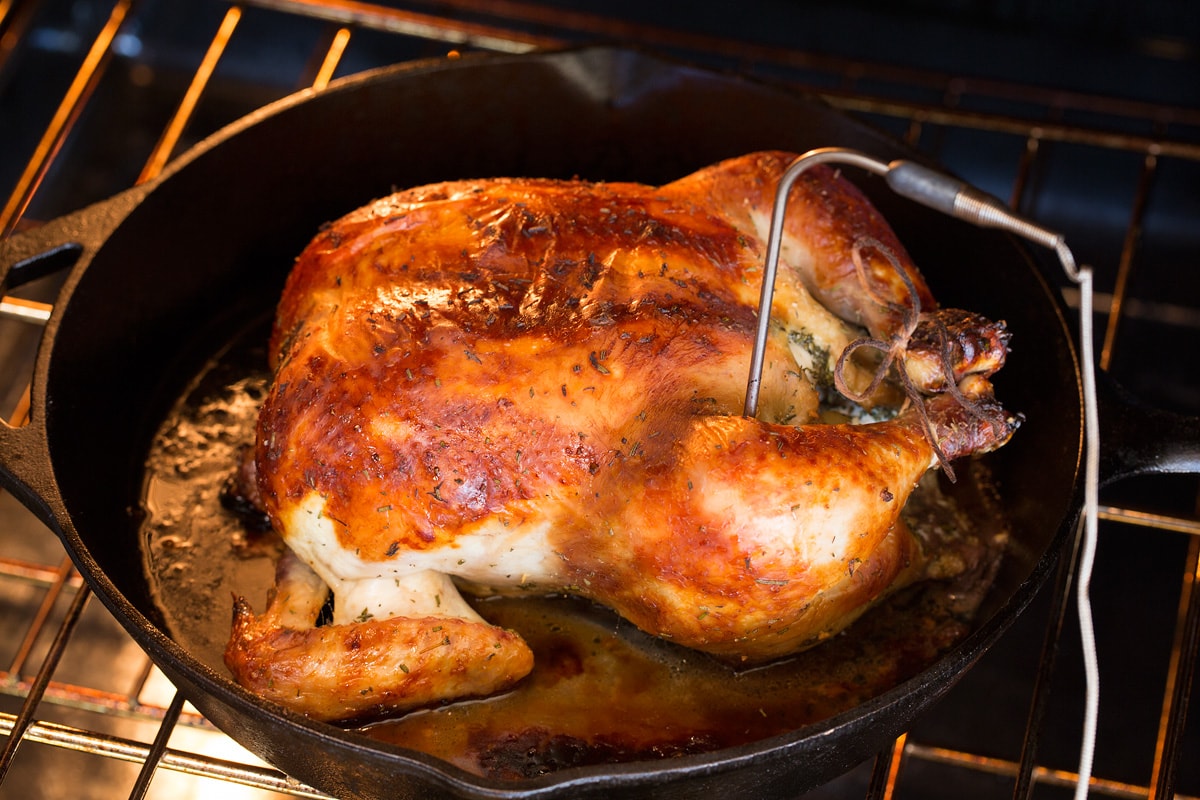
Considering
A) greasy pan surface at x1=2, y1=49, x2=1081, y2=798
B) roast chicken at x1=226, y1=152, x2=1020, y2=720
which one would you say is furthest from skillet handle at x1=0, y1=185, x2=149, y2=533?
roast chicken at x1=226, y1=152, x2=1020, y2=720

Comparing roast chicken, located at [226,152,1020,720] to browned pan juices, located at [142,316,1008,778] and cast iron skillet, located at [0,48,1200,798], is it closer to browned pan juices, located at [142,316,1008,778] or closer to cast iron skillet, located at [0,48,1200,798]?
browned pan juices, located at [142,316,1008,778]

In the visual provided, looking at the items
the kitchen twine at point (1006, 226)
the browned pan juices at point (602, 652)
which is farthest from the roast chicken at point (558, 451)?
the kitchen twine at point (1006, 226)

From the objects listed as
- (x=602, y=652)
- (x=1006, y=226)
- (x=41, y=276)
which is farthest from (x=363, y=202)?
(x=1006, y=226)

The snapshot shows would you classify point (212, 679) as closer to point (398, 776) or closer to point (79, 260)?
point (398, 776)

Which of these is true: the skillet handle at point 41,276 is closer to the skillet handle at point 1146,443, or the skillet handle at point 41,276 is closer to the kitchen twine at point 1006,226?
the kitchen twine at point 1006,226

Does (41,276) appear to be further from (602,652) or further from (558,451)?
(602,652)

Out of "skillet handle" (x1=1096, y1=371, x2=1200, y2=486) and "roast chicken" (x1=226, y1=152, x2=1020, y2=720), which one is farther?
"skillet handle" (x1=1096, y1=371, x2=1200, y2=486)
